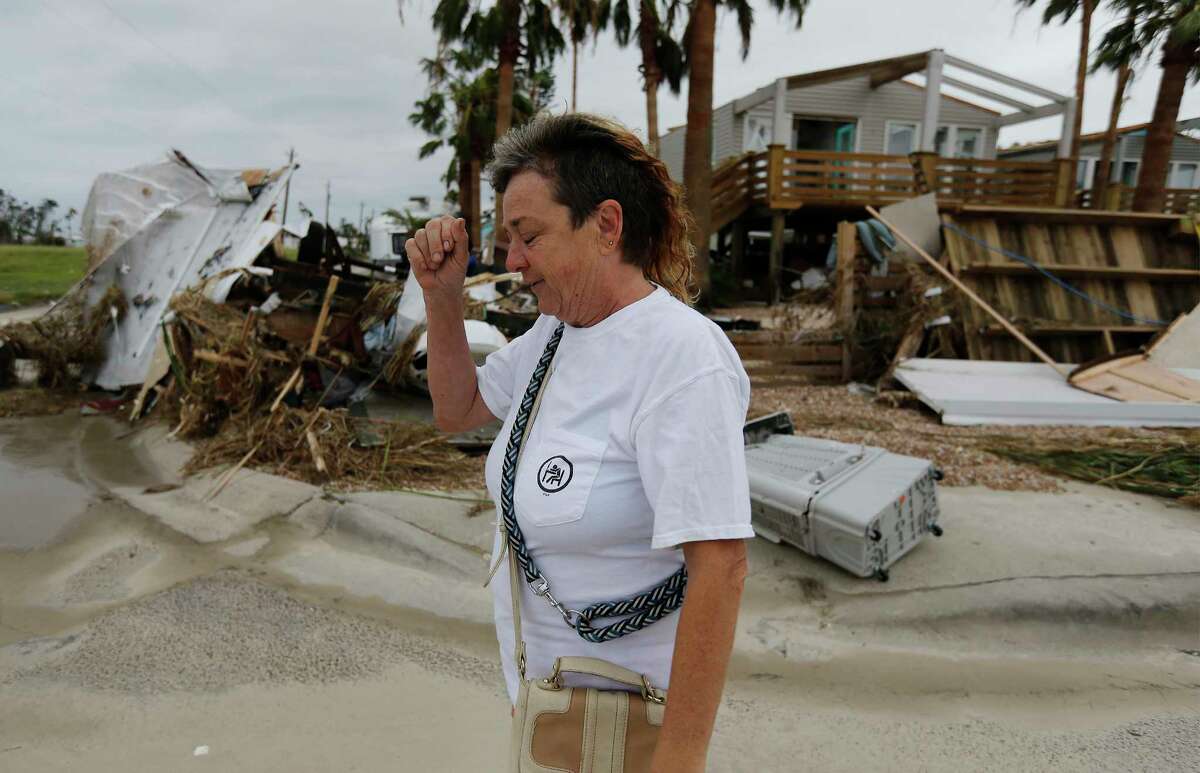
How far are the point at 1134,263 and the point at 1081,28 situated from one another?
443 inches

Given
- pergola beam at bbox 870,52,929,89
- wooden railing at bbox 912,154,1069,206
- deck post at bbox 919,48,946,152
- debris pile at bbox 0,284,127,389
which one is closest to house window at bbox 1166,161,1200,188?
wooden railing at bbox 912,154,1069,206

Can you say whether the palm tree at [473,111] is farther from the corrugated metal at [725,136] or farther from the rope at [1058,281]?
the rope at [1058,281]

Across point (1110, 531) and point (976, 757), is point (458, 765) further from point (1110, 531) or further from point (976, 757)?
point (1110, 531)

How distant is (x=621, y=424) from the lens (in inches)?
44.5

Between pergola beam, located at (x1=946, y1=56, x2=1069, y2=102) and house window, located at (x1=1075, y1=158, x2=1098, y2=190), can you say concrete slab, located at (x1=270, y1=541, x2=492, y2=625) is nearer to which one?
pergola beam, located at (x1=946, y1=56, x2=1069, y2=102)

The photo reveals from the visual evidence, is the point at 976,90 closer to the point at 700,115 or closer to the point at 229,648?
the point at 700,115

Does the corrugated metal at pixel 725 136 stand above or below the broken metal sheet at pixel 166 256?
above

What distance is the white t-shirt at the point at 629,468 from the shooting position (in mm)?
1038

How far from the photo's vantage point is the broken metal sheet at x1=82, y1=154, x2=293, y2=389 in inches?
322

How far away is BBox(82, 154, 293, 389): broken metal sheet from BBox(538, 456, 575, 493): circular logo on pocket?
25.5 feet

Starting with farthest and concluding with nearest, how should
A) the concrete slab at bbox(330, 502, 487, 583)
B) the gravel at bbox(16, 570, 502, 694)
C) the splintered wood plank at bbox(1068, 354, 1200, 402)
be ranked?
the splintered wood plank at bbox(1068, 354, 1200, 402) < the concrete slab at bbox(330, 502, 487, 583) < the gravel at bbox(16, 570, 502, 694)

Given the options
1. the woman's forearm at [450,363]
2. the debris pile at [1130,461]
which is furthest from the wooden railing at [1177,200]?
the woman's forearm at [450,363]

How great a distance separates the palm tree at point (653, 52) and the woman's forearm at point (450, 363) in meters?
15.6

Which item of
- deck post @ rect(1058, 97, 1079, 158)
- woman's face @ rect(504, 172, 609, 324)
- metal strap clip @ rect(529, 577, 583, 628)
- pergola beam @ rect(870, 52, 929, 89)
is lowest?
metal strap clip @ rect(529, 577, 583, 628)
